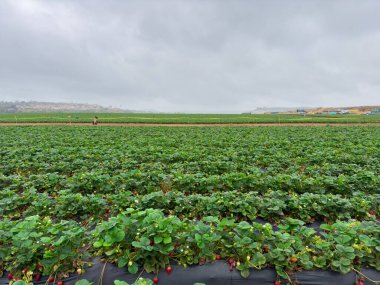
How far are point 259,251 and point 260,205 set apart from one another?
123cm

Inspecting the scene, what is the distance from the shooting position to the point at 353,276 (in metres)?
2.42

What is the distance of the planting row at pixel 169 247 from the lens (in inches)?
95.1

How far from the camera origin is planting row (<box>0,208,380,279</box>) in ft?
7.93

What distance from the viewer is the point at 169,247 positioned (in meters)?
2.43

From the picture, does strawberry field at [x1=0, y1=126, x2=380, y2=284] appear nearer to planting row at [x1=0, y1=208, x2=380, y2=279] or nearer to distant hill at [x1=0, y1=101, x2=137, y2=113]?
planting row at [x1=0, y1=208, x2=380, y2=279]

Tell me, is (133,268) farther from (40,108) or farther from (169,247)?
(40,108)

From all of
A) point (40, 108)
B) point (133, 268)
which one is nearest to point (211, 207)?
point (133, 268)

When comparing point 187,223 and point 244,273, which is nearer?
point 244,273

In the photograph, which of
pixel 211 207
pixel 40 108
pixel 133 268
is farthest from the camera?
pixel 40 108

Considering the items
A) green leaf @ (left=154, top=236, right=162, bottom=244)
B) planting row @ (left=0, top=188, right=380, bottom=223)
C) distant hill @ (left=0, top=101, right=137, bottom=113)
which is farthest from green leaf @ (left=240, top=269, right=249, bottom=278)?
distant hill @ (left=0, top=101, right=137, bottom=113)

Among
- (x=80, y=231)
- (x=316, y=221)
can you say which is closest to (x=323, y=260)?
(x=316, y=221)

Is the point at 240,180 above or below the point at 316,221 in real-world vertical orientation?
above

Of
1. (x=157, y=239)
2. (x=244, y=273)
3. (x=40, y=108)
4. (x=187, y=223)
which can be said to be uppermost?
(x=40, y=108)

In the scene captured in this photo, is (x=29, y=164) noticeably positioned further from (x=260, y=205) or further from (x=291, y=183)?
(x=291, y=183)
